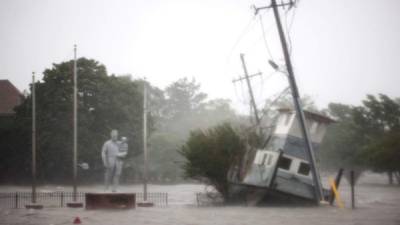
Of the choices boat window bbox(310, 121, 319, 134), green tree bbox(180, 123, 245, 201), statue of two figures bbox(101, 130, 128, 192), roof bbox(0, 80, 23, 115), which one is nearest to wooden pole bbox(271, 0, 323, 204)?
boat window bbox(310, 121, 319, 134)

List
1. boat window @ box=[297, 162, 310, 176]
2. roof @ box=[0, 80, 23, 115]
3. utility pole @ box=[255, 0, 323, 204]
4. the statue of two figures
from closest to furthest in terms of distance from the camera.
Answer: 1. the statue of two figures
2. utility pole @ box=[255, 0, 323, 204]
3. boat window @ box=[297, 162, 310, 176]
4. roof @ box=[0, 80, 23, 115]

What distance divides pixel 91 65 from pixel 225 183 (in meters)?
28.8

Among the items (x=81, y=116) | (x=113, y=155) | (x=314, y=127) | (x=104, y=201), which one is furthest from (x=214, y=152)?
(x=81, y=116)

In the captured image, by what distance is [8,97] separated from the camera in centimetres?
6775

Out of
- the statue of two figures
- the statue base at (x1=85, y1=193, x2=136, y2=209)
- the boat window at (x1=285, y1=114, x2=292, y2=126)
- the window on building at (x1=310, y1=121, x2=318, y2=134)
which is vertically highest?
the boat window at (x1=285, y1=114, x2=292, y2=126)

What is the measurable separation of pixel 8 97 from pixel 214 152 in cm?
4590

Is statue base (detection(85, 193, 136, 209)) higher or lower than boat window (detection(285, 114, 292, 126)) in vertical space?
lower

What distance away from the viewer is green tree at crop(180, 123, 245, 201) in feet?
102

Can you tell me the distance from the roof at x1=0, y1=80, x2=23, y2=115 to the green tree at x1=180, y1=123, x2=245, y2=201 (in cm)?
4080

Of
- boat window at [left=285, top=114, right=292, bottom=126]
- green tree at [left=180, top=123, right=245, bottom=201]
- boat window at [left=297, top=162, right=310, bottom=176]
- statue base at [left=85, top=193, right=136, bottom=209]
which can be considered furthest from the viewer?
boat window at [left=285, top=114, right=292, bottom=126]

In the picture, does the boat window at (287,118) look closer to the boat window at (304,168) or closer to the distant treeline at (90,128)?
the boat window at (304,168)

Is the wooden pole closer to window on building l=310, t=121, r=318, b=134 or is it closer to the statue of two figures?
window on building l=310, t=121, r=318, b=134

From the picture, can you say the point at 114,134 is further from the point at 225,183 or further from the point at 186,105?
the point at 186,105

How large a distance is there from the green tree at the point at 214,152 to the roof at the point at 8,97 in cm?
4080
